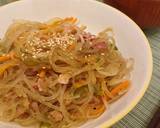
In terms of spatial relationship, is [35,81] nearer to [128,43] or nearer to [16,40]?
[16,40]

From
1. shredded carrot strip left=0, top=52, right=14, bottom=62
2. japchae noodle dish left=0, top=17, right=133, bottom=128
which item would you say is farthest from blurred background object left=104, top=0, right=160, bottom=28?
shredded carrot strip left=0, top=52, right=14, bottom=62

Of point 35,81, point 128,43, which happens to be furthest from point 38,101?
point 128,43

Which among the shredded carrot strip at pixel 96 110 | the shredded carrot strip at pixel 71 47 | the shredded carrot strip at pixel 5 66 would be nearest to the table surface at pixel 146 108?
the shredded carrot strip at pixel 96 110

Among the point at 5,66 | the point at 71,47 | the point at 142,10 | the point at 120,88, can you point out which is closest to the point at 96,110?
the point at 120,88

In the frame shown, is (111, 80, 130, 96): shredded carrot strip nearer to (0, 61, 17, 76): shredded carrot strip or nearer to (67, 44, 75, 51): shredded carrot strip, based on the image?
(67, 44, 75, 51): shredded carrot strip

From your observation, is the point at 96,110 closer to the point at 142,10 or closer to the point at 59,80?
the point at 59,80
